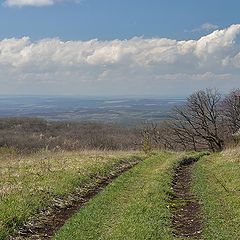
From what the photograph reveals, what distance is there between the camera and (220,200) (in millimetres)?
15273

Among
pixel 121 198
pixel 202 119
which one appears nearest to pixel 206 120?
pixel 202 119

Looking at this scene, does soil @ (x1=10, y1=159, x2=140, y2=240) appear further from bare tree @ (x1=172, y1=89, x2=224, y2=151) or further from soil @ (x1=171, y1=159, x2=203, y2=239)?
bare tree @ (x1=172, y1=89, x2=224, y2=151)

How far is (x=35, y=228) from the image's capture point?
12375 mm

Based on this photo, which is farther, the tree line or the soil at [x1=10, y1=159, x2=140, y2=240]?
the tree line

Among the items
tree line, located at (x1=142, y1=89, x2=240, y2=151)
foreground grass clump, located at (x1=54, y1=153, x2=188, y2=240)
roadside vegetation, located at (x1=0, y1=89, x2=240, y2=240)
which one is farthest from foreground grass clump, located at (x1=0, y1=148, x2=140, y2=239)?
tree line, located at (x1=142, y1=89, x2=240, y2=151)

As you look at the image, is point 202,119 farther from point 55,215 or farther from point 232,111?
point 55,215

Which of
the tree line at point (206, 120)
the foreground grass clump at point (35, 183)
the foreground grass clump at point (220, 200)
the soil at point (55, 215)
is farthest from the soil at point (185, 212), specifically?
the tree line at point (206, 120)

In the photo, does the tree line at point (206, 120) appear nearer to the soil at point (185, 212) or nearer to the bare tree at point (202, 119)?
the bare tree at point (202, 119)

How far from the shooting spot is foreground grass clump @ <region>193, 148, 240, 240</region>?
37.0 ft

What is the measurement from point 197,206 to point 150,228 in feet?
12.8

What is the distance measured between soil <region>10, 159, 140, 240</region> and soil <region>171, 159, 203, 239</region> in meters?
3.42

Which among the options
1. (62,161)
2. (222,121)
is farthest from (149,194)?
(222,121)

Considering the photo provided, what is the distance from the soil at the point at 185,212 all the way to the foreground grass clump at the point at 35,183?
432 centimetres

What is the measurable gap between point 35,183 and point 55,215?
3631 millimetres
